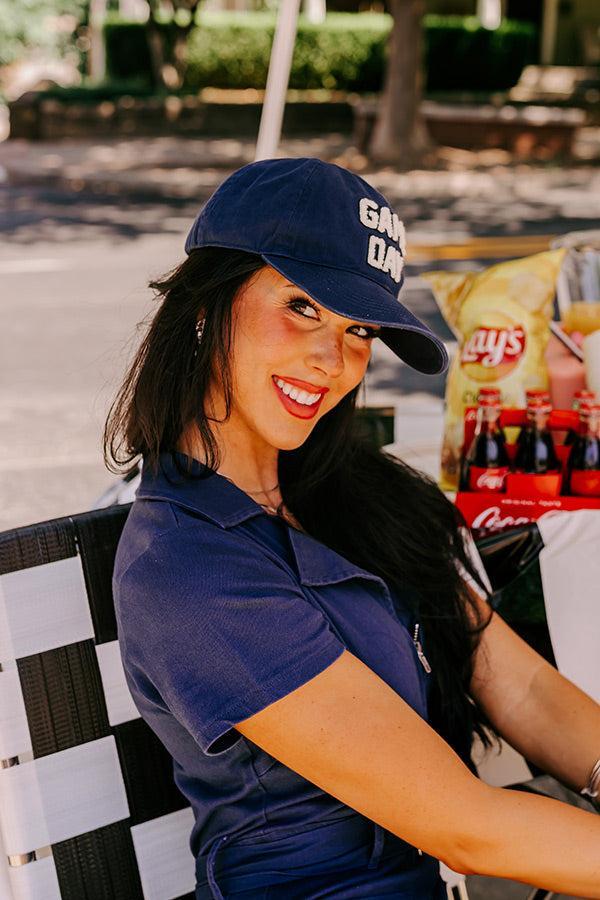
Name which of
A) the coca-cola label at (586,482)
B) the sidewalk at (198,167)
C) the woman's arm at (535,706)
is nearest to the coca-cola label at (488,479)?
the coca-cola label at (586,482)

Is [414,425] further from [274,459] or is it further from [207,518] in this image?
[207,518]

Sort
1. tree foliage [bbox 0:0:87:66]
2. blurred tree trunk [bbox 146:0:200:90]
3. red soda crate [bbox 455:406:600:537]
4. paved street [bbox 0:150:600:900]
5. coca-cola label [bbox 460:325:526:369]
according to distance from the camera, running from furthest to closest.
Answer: tree foliage [bbox 0:0:87:66]
blurred tree trunk [bbox 146:0:200:90]
paved street [bbox 0:150:600:900]
coca-cola label [bbox 460:325:526:369]
red soda crate [bbox 455:406:600:537]

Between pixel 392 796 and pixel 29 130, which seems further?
pixel 29 130

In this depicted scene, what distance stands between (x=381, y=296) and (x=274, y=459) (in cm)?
36

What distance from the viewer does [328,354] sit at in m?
1.57

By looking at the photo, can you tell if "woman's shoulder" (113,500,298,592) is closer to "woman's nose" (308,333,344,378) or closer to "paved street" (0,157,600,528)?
"woman's nose" (308,333,344,378)

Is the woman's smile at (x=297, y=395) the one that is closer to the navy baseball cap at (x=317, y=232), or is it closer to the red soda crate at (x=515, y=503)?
the navy baseball cap at (x=317, y=232)

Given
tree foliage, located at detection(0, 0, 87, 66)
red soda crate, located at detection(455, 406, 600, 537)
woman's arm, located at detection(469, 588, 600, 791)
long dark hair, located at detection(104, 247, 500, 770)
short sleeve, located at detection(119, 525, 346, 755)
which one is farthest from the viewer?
tree foliage, located at detection(0, 0, 87, 66)

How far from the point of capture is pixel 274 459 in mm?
1751

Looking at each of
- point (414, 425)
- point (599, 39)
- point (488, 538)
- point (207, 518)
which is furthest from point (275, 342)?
point (599, 39)

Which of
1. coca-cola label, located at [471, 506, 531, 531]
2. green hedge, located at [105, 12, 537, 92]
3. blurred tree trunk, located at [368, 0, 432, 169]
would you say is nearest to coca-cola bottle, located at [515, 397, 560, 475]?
coca-cola label, located at [471, 506, 531, 531]

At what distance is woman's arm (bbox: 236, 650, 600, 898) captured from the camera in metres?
1.34

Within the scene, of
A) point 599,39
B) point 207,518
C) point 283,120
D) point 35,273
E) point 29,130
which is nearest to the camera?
point 207,518

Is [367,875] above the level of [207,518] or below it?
below
